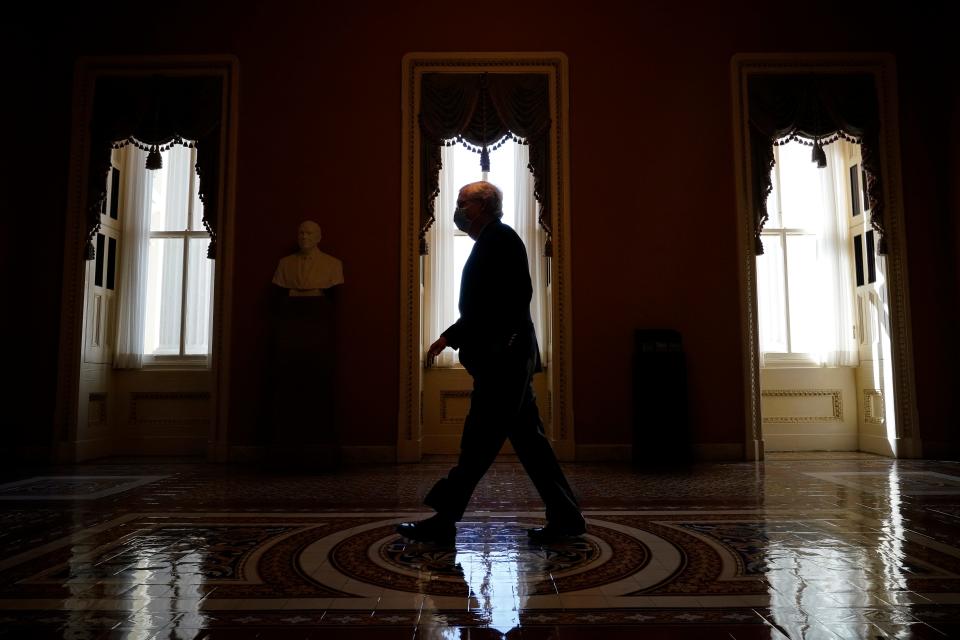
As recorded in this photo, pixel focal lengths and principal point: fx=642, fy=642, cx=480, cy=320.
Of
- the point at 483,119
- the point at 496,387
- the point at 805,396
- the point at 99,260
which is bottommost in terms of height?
the point at 805,396

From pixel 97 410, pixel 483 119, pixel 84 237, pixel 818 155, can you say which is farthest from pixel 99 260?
pixel 818 155

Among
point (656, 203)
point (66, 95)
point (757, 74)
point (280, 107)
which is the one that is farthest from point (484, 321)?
point (66, 95)

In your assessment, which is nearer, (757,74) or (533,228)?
(757,74)

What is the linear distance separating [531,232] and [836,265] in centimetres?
301

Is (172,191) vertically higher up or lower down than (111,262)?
higher up

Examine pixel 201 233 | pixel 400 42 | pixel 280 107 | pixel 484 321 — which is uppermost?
pixel 400 42

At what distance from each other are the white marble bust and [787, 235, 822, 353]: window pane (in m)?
4.40

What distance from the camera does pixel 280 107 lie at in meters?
5.66

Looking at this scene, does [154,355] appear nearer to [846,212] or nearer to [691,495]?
[691,495]

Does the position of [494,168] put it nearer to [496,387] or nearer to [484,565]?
[496,387]

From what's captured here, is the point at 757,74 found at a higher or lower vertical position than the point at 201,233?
higher

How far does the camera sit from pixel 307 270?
16.9ft

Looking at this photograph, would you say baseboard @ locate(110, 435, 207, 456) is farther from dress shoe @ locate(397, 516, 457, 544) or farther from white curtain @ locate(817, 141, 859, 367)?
white curtain @ locate(817, 141, 859, 367)

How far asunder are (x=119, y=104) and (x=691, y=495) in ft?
18.5
